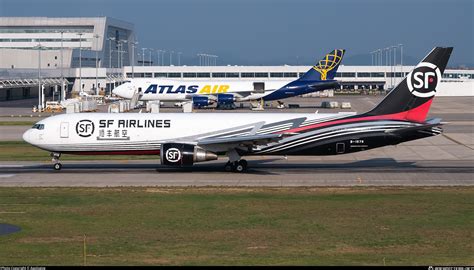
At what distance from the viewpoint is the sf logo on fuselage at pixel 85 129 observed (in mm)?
50000

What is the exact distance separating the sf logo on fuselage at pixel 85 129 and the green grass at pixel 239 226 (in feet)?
26.2

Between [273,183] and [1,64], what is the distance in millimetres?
154041

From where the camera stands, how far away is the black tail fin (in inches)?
1934

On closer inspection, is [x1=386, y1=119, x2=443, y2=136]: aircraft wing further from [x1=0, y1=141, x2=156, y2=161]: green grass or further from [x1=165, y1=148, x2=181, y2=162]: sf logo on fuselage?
[x1=0, y1=141, x2=156, y2=161]: green grass

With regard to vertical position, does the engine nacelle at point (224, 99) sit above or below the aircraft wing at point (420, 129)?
above

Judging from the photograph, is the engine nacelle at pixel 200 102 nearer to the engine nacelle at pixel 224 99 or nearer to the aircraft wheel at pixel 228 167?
the engine nacelle at pixel 224 99

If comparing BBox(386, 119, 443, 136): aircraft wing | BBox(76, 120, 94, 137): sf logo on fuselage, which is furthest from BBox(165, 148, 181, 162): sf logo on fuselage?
BBox(386, 119, 443, 136): aircraft wing

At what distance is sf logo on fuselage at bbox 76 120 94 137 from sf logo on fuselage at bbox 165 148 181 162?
19.2 feet

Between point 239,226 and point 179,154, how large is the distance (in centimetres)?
1625

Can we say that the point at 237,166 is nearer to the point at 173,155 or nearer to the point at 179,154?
the point at 179,154

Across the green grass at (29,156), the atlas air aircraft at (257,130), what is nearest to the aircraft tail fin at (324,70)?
the green grass at (29,156)

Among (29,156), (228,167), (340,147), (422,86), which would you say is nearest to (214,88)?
(29,156)

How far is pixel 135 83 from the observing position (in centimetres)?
13338

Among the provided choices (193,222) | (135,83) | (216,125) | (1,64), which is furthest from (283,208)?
(1,64)
